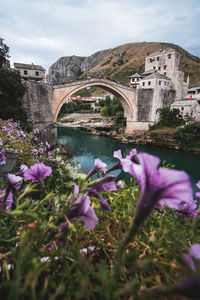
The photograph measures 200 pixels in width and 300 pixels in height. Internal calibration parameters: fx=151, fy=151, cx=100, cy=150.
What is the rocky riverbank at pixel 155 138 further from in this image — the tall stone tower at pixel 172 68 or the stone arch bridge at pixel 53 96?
the tall stone tower at pixel 172 68

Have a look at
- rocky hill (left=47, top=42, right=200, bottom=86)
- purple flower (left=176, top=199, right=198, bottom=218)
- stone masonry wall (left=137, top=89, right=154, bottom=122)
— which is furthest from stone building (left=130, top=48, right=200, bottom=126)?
rocky hill (left=47, top=42, right=200, bottom=86)

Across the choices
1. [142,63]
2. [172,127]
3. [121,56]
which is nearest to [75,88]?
[172,127]

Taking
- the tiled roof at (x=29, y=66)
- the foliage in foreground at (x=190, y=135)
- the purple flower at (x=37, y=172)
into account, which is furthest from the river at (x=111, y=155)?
the tiled roof at (x=29, y=66)

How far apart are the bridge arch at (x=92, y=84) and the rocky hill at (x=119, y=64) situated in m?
27.6

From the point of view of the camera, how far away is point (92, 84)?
16.2 m

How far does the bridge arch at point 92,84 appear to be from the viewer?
1388 cm

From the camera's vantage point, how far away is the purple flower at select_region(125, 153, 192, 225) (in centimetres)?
37

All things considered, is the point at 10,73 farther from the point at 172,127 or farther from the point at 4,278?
the point at 172,127

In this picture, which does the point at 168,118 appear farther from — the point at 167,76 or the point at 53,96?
the point at 53,96

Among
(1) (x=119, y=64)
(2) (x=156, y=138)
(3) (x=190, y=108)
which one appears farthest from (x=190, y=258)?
(1) (x=119, y=64)

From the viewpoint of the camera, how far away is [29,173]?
2.32 feet

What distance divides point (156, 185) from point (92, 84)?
56.7 ft

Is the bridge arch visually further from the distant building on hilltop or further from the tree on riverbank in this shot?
the tree on riverbank

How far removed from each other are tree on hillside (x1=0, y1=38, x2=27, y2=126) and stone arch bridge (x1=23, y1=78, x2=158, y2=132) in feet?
9.63
